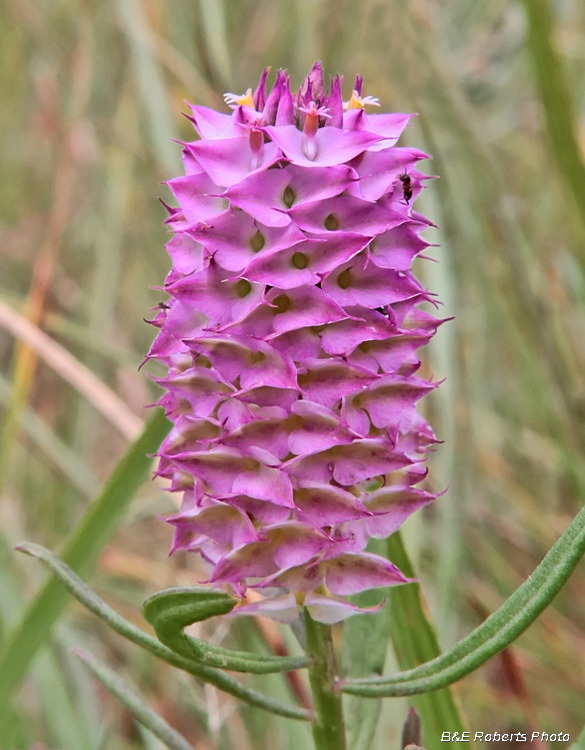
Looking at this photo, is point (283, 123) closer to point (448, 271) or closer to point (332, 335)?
point (332, 335)

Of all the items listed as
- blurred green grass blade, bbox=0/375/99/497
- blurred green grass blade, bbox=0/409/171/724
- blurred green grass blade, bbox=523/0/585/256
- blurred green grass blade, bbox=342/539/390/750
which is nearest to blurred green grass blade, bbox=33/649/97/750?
blurred green grass blade, bbox=0/409/171/724

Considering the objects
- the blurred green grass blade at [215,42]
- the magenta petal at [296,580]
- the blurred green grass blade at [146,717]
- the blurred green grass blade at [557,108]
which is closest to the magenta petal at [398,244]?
the magenta petal at [296,580]

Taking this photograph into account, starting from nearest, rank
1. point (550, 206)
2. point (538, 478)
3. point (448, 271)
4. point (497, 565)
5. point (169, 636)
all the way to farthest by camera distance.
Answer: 1. point (169, 636)
2. point (448, 271)
3. point (497, 565)
4. point (538, 478)
5. point (550, 206)

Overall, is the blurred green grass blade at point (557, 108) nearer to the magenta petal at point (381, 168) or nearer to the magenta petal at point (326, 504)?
the magenta petal at point (381, 168)

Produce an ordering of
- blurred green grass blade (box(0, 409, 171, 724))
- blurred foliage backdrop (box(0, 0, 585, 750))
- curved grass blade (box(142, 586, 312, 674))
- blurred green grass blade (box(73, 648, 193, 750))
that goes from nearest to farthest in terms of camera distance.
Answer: curved grass blade (box(142, 586, 312, 674)) → blurred green grass blade (box(73, 648, 193, 750)) → blurred green grass blade (box(0, 409, 171, 724)) → blurred foliage backdrop (box(0, 0, 585, 750))

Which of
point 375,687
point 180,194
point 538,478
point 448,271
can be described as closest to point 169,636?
point 375,687

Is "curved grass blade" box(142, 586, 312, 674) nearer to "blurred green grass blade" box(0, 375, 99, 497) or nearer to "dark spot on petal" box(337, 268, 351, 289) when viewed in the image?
"dark spot on petal" box(337, 268, 351, 289)
